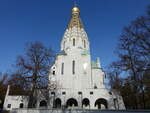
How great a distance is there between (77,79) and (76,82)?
83 centimetres

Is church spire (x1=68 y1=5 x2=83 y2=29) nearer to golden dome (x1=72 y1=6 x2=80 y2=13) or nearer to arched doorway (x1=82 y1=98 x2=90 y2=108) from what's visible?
golden dome (x1=72 y1=6 x2=80 y2=13)

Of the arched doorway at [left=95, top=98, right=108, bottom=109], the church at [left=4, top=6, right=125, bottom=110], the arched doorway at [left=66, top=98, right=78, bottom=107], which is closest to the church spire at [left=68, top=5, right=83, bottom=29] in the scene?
the church at [left=4, top=6, right=125, bottom=110]

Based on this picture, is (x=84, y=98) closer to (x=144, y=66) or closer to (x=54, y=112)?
(x=54, y=112)

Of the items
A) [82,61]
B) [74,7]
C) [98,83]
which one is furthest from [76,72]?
[74,7]

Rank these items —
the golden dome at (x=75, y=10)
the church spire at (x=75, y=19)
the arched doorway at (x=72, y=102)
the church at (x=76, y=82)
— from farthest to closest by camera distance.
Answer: the golden dome at (x=75, y=10), the church spire at (x=75, y=19), the arched doorway at (x=72, y=102), the church at (x=76, y=82)

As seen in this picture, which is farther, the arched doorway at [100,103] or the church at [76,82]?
the arched doorway at [100,103]

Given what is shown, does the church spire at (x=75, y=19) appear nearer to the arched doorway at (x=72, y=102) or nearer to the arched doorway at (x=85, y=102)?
the arched doorway at (x=72, y=102)

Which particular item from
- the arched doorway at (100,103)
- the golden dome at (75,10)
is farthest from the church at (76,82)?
the golden dome at (75,10)

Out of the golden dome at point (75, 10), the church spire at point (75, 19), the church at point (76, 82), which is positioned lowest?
the church at point (76, 82)

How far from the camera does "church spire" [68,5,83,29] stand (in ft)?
161

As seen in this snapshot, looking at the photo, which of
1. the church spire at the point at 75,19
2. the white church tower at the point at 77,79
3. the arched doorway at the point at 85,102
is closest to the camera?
the white church tower at the point at 77,79

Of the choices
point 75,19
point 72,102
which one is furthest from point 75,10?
point 72,102

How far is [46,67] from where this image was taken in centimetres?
2541

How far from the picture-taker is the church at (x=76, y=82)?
31000mm
